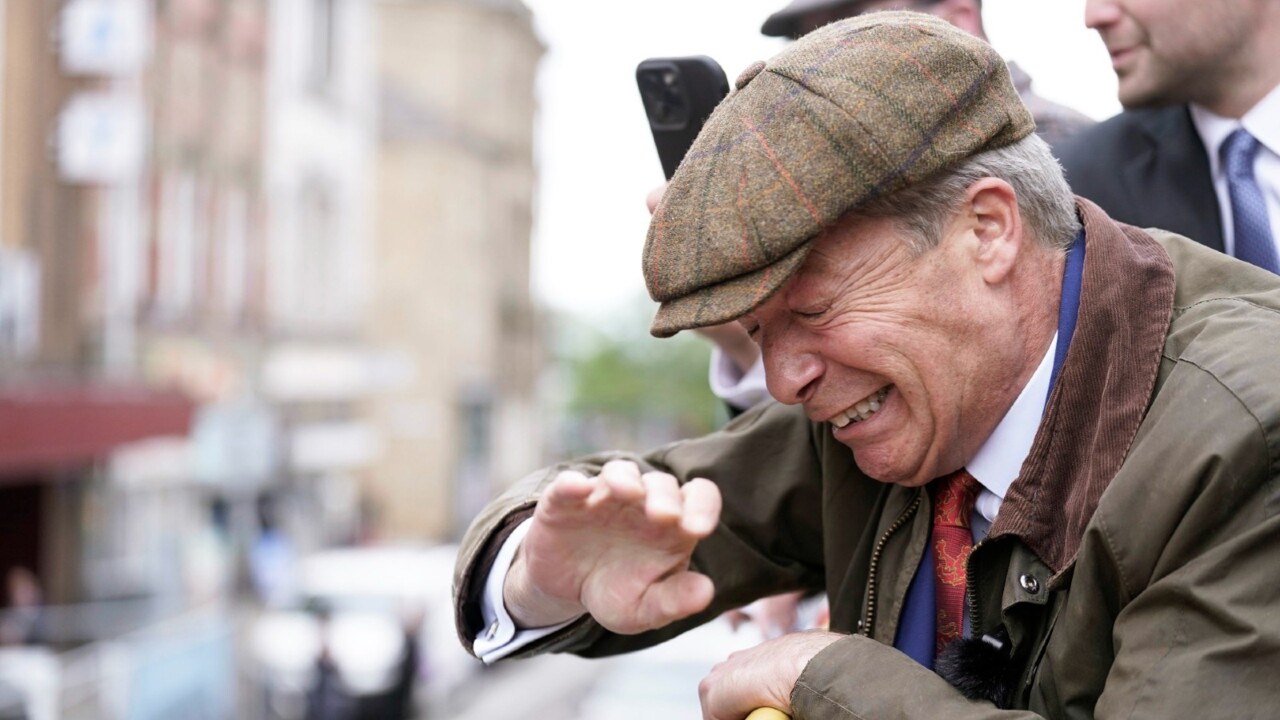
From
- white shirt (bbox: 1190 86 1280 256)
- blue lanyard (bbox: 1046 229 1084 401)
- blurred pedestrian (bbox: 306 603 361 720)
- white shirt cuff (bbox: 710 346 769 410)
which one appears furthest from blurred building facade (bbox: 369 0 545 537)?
blue lanyard (bbox: 1046 229 1084 401)

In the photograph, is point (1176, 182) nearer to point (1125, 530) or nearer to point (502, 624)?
point (1125, 530)

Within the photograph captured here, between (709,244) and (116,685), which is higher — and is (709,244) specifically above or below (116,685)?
above

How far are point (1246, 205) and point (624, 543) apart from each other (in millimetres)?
1344

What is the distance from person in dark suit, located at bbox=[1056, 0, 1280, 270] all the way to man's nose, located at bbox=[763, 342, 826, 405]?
3.03 feet

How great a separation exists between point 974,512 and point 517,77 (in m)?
43.7

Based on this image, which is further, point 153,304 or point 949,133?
point 153,304

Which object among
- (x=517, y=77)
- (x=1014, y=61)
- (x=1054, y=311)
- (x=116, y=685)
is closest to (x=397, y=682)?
(x=116, y=685)

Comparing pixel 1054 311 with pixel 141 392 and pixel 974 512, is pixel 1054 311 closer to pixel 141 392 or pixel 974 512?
pixel 974 512

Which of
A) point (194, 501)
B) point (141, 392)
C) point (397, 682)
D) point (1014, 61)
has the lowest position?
point (194, 501)

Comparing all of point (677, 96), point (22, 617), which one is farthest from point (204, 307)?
point (677, 96)

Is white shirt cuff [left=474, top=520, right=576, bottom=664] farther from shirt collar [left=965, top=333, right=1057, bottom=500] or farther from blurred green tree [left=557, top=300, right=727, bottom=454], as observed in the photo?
blurred green tree [left=557, top=300, right=727, bottom=454]

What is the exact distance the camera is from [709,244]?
1936 mm

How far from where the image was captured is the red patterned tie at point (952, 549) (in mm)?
2162

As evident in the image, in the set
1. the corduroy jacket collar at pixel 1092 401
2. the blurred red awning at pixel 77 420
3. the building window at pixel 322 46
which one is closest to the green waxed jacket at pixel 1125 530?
the corduroy jacket collar at pixel 1092 401
